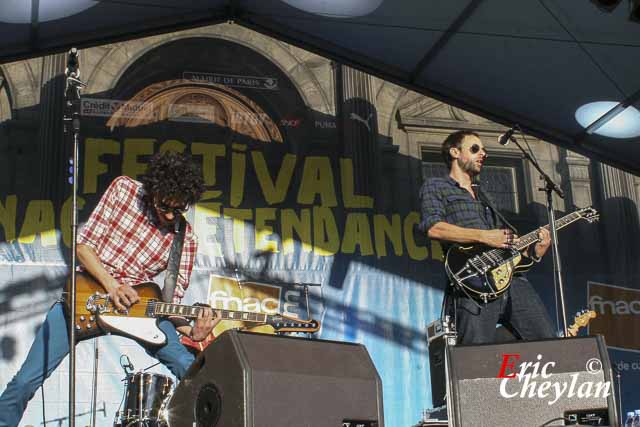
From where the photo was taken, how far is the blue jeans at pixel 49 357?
5.67 meters

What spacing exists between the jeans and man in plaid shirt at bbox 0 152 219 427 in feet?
6.12

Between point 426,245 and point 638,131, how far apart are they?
6.22ft

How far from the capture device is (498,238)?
5.16 m

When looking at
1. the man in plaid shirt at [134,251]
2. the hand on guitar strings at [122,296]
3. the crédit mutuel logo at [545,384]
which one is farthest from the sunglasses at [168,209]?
the crédit mutuel logo at [545,384]

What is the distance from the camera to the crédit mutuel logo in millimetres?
3311

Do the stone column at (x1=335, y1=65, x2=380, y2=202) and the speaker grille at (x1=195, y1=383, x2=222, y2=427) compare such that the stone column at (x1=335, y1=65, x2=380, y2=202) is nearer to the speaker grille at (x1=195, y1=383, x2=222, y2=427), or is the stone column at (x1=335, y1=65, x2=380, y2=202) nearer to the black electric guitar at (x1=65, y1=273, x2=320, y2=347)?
the black electric guitar at (x1=65, y1=273, x2=320, y2=347)

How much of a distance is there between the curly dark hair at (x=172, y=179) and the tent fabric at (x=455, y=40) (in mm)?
1237

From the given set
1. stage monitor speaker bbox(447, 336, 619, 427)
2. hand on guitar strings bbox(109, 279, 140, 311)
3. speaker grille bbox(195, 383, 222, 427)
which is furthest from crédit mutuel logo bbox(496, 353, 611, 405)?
hand on guitar strings bbox(109, 279, 140, 311)

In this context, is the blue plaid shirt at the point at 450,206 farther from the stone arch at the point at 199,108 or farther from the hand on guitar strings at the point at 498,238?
the stone arch at the point at 199,108

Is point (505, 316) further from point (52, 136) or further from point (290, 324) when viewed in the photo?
point (52, 136)

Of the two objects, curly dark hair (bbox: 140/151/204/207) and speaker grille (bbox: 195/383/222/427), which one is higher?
curly dark hair (bbox: 140/151/204/207)

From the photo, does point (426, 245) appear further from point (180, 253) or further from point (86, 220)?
point (86, 220)

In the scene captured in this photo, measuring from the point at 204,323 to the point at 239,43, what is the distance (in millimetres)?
2254

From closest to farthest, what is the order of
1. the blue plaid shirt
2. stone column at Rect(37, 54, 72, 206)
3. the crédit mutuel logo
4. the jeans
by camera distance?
the crédit mutuel logo < the jeans < the blue plaid shirt < stone column at Rect(37, 54, 72, 206)
